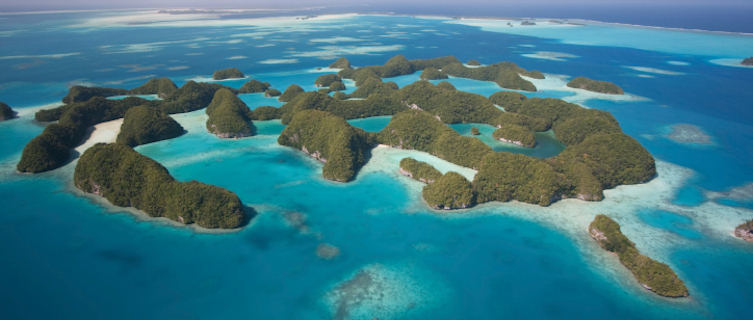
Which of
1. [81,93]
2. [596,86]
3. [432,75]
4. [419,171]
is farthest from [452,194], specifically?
[81,93]

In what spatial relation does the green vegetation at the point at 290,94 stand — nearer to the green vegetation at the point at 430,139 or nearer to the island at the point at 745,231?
the green vegetation at the point at 430,139

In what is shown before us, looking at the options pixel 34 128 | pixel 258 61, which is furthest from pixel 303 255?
pixel 258 61

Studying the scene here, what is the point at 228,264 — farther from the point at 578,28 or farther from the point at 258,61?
the point at 578,28

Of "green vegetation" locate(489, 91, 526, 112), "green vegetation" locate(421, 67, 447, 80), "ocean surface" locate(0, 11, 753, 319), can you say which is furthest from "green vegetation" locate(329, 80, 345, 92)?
"green vegetation" locate(489, 91, 526, 112)

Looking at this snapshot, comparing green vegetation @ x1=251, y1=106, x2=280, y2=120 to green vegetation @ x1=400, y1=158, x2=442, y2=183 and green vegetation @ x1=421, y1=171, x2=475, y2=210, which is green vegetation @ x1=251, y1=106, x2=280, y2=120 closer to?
green vegetation @ x1=400, y1=158, x2=442, y2=183

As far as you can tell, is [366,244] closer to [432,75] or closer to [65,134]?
[65,134]

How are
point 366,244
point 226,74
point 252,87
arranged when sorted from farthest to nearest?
point 226,74 → point 252,87 → point 366,244

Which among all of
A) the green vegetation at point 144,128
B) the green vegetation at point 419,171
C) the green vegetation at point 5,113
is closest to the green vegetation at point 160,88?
the green vegetation at point 5,113
